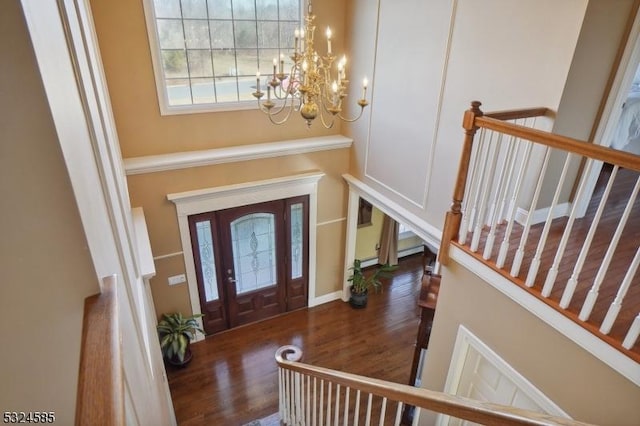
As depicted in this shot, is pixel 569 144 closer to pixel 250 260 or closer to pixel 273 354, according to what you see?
pixel 250 260

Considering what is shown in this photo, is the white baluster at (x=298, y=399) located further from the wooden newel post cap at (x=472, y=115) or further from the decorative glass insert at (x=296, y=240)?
the decorative glass insert at (x=296, y=240)

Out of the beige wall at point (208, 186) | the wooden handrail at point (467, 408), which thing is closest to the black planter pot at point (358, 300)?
the beige wall at point (208, 186)

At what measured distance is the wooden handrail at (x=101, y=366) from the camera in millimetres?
662

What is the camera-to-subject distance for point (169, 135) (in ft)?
15.2

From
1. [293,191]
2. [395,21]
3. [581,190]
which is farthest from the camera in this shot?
[293,191]

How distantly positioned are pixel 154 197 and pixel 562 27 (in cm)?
442

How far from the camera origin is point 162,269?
5.02 meters

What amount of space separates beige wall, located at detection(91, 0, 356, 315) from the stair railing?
2.80 meters

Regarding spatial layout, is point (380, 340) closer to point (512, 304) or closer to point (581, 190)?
point (512, 304)

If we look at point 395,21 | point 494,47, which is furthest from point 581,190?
point 395,21

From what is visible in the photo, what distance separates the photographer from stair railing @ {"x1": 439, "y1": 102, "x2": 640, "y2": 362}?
200 cm

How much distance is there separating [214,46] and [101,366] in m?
4.57

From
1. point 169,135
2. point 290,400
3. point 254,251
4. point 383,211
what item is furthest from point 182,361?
point 383,211

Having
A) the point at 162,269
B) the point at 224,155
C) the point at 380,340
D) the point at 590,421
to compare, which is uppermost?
the point at 224,155
